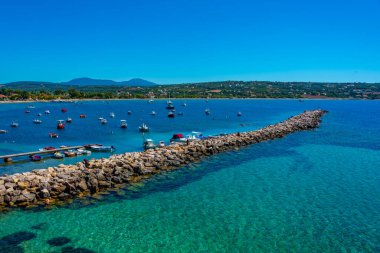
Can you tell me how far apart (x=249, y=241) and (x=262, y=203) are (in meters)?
7.27

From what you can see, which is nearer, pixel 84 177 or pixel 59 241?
pixel 59 241

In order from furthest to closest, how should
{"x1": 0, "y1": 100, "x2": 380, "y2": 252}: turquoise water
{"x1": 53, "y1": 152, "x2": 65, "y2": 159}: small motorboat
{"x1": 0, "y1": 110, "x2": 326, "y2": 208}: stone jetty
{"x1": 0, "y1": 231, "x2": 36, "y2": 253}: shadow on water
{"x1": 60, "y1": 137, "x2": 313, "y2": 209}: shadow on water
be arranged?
{"x1": 53, "y1": 152, "x2": 65, "y2": 159}: small motorboat < {"x1": 60, "y1": 137, "x2": 313, "y2": 209}: shadow on water < {"x1": 0, "y1": 110, "x2": 326, "y2": 208}: stone jetty < {"x1": 0, "y1": 100, "x2": 380, "y2": 252}: turquoise water < {"x1": 0, "y1": 231, "x2": 36, "y2": 253}: shadow on water

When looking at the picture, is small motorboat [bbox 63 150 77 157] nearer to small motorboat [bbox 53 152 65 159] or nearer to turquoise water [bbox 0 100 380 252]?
small motorboat [bbox 53 152 65 159]

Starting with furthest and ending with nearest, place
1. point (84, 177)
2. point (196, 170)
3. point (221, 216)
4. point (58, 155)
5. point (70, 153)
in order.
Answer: point (70, 153) < point (58, 155) < point (196, 170) < point (84, 177) < point (221, 216)

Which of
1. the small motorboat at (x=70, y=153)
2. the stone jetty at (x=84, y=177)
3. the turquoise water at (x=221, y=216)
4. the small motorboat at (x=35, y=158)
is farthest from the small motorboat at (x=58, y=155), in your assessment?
the turquoise water at (x=221, y=216)

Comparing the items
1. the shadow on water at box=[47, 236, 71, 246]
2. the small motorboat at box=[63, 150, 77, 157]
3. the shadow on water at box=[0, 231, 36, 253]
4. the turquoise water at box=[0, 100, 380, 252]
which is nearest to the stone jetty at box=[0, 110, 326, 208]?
the turquoise water at box=[0, 100, 380, 252]

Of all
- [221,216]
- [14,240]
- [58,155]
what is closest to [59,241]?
[14,240]

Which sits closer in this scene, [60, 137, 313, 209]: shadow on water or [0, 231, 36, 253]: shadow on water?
[0, 231, 36, 253]: shadow on water

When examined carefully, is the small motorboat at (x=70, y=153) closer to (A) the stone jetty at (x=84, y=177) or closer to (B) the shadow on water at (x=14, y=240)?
(A) the stone jetty at (x=84, y=177)

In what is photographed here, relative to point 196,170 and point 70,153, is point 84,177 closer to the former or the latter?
point 196,170

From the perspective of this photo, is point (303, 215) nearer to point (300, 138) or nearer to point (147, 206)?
point (147, 206)

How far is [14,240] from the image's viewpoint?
2070 cm

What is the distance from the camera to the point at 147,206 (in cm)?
2677

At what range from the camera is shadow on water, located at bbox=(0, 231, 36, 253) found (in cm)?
1959
